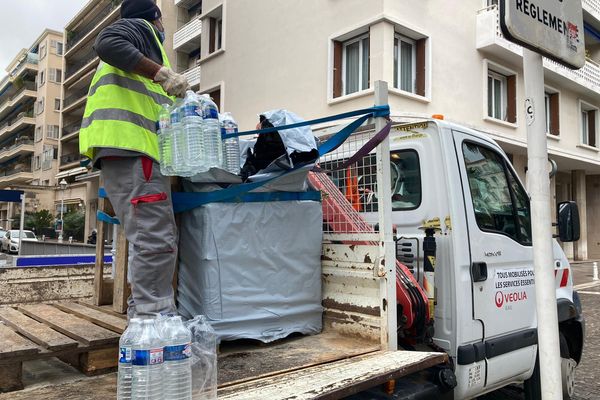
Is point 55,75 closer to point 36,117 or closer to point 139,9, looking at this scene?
point 36,117

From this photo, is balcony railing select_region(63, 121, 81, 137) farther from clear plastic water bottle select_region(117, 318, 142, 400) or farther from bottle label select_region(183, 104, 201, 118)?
clear plastic water bottle select_region(117, 318, 142, 400)

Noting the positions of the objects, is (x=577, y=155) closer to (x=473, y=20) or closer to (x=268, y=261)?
(x=473, y=20)

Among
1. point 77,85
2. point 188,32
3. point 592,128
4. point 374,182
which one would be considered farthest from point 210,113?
point 77,85

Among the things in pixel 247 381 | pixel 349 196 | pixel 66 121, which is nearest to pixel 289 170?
pixel 349 196

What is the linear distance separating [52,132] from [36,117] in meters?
4.43

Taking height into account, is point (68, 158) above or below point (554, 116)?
above

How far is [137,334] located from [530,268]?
9.71ft

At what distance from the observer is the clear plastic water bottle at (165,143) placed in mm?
2354

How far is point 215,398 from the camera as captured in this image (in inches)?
72.7

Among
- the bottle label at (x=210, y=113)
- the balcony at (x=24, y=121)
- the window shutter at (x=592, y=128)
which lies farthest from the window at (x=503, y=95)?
the balcony at (x=24, y=121)

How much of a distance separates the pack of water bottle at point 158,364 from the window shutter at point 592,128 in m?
23.3

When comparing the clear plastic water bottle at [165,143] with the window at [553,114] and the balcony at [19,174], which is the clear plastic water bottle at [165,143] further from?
the balcony at [19,174]

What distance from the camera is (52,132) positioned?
163ft

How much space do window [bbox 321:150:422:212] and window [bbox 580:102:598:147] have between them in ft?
68.1
